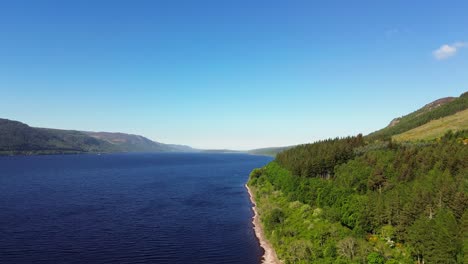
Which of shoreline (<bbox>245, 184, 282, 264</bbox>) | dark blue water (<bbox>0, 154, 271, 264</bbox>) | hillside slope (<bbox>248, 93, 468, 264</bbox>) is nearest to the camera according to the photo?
hillside slope (<bbox>248, 93, 468, 264</bbox>)

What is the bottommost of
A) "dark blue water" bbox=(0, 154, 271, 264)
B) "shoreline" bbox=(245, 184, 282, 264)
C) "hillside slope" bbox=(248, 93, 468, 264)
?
"shoreline" bbox=(245, 184, 282, 264)

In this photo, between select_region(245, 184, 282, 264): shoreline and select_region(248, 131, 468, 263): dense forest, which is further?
select_region(245, 184, 282, 264): shoreline

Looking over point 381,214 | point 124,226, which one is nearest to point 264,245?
point 381,214

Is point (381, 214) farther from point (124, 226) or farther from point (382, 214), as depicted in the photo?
point (124, 226)

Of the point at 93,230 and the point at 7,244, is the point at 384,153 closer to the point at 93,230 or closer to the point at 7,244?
the point at 93,230

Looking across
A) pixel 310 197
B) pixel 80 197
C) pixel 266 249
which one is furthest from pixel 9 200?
pixel 310 197

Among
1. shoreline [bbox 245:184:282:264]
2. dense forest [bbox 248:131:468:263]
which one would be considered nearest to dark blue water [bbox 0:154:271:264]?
shoreline [bbox 245:184:282:264]

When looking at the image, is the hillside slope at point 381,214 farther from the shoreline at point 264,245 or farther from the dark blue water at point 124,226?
the dark blue water at point 124,226

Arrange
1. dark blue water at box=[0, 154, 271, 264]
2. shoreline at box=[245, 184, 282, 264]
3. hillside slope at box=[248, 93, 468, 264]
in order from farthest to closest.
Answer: dark blue water at box=[0, 154, 271, 264] < shoreline at box=[245, 184, 282, 264] < hillside slope at box=[248, 93, 468, 264]

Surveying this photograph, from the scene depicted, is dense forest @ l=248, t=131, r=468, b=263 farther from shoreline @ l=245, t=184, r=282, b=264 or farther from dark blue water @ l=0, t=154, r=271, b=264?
dark blue water @ l=0, t=154, r=271, b=264
